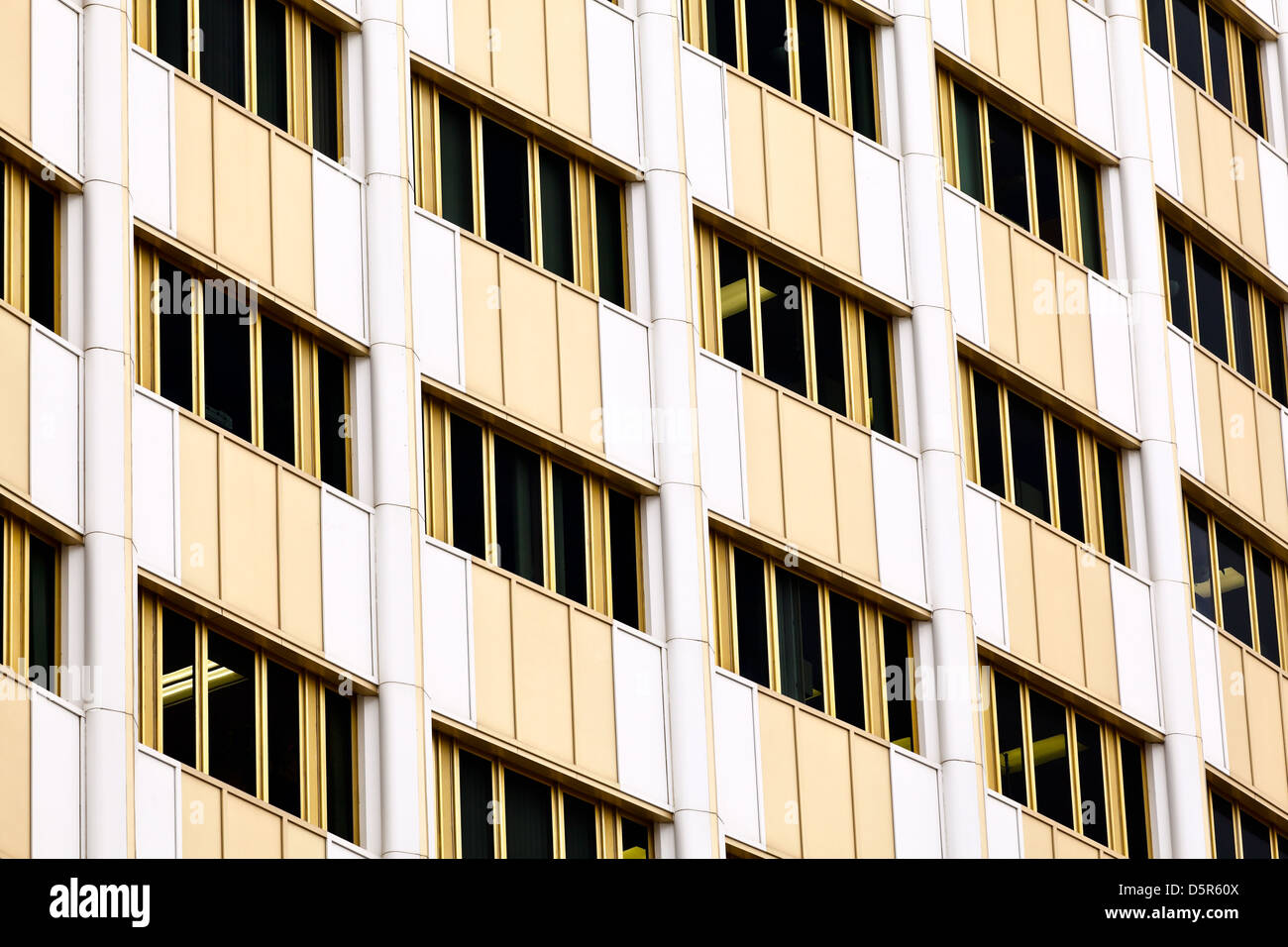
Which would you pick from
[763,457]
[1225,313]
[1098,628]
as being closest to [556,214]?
[763,457]

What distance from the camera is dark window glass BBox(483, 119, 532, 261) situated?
3584cm

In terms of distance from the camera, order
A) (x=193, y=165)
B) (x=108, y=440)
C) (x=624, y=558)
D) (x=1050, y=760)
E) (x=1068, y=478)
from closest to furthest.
Result: (x=108, y=440)
(x=193, y=165)
(x=624, y=558)
(x=1050, y=760)
(x=1068, y=478)

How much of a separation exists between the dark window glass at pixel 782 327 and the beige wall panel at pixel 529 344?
10.8ft

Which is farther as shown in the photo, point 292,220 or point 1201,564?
point 1201,564

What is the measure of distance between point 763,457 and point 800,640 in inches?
87.2

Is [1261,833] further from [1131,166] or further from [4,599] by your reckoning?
[4,599]

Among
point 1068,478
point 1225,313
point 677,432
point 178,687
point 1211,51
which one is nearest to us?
point 178,687

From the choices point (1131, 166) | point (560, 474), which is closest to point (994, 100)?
point (1131, 166)

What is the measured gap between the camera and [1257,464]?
4309cm

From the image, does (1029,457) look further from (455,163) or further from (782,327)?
(455,163)

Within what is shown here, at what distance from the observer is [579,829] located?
34.2 metres

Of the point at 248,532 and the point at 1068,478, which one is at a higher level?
the point at 1068,478

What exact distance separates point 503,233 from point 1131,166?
10557mm

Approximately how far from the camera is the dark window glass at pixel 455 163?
35.5 metres
